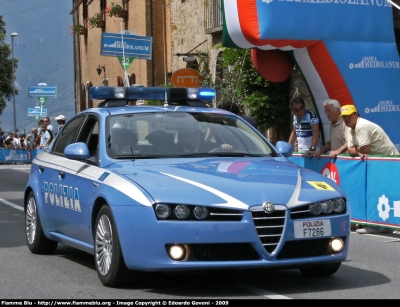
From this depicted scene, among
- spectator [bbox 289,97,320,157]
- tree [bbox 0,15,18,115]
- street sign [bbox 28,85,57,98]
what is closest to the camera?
spectator [bbox 289,97,320,157]

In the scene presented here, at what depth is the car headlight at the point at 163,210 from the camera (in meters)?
6.68

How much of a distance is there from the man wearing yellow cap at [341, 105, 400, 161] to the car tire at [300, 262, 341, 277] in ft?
14.8

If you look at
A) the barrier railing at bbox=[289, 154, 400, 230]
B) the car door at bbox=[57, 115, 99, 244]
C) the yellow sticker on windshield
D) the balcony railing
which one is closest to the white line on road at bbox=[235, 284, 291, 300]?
the yellow sticker on windshield

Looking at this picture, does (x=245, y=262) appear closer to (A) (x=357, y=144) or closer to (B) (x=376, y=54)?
(A) (x=357, y=144)

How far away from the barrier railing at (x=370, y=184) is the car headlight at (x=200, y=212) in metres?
5.13

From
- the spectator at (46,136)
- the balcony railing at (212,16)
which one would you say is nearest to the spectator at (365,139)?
the spectator at (46,136)

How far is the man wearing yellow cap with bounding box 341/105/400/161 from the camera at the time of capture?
39.1ft

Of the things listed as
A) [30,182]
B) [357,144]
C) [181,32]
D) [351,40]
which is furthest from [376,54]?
[181,32]

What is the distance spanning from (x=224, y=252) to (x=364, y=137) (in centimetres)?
559

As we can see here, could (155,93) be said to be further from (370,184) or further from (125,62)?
(125,62)

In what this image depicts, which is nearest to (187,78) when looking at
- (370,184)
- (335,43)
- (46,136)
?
(46,136)

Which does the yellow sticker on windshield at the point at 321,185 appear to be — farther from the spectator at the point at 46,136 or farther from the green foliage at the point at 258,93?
the spectator at the point at 46,136

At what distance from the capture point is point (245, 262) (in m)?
6.75

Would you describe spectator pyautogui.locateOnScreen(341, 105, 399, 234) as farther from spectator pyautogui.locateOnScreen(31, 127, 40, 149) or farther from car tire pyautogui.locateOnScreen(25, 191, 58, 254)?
spectator pyautogui.locateOnScreen(31, 127, 40, 149)
